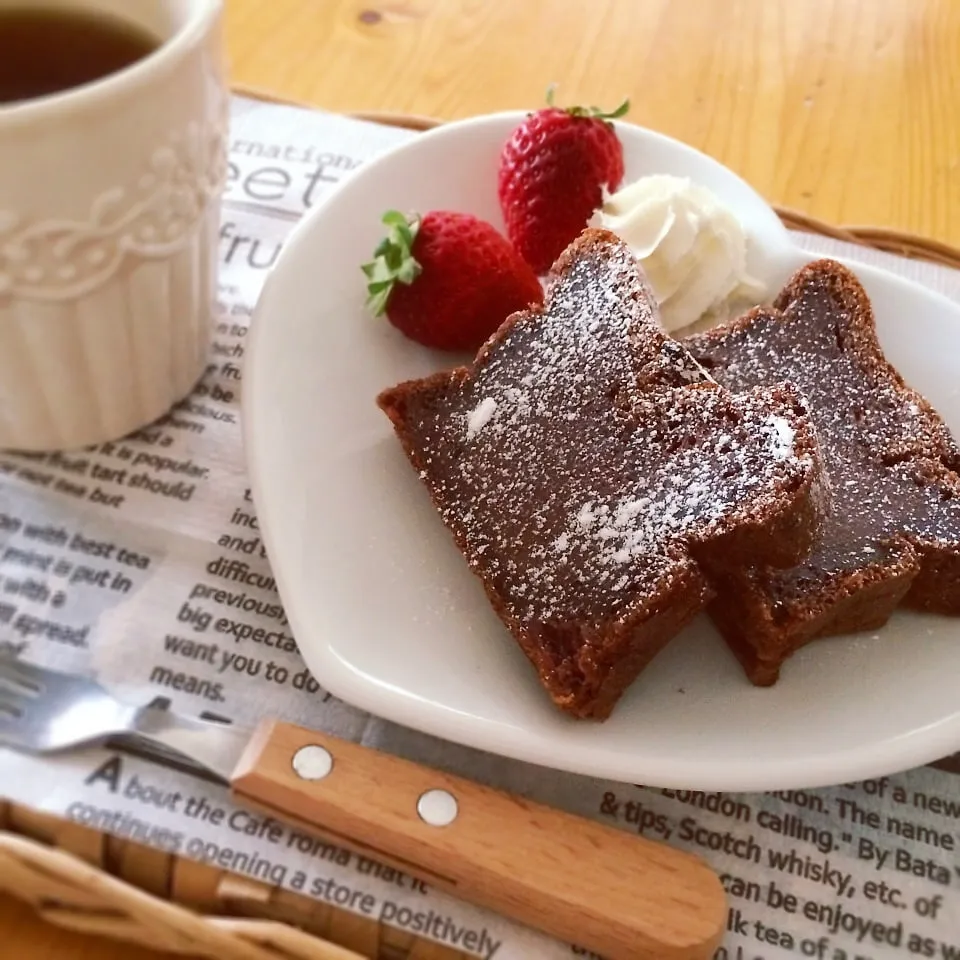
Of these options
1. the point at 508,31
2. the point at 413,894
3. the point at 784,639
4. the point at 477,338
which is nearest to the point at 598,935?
the point at 413,894

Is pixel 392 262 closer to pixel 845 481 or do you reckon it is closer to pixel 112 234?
pixel 112 234

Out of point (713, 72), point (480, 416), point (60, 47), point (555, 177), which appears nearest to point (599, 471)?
point (480, 416)

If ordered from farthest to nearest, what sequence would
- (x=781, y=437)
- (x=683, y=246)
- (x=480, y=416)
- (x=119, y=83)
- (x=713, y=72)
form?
1. (x=713, y=72)
2. (x=683, y=246)
3. (x=480, y=416)
4. (x=781, y=437)
5. (x=119, y=83)

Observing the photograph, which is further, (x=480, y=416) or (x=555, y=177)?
(x=555, y=177)

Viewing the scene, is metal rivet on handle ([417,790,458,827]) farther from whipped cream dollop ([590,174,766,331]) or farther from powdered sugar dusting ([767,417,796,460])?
whipped cream dollop ([590,174,766,331])

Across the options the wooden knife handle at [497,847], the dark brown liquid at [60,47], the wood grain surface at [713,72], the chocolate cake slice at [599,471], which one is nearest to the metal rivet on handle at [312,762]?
the wooden knife handle at [497,847]

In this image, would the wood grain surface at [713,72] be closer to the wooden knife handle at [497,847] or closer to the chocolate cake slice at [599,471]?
the chocolate cake slice at [599,471]
